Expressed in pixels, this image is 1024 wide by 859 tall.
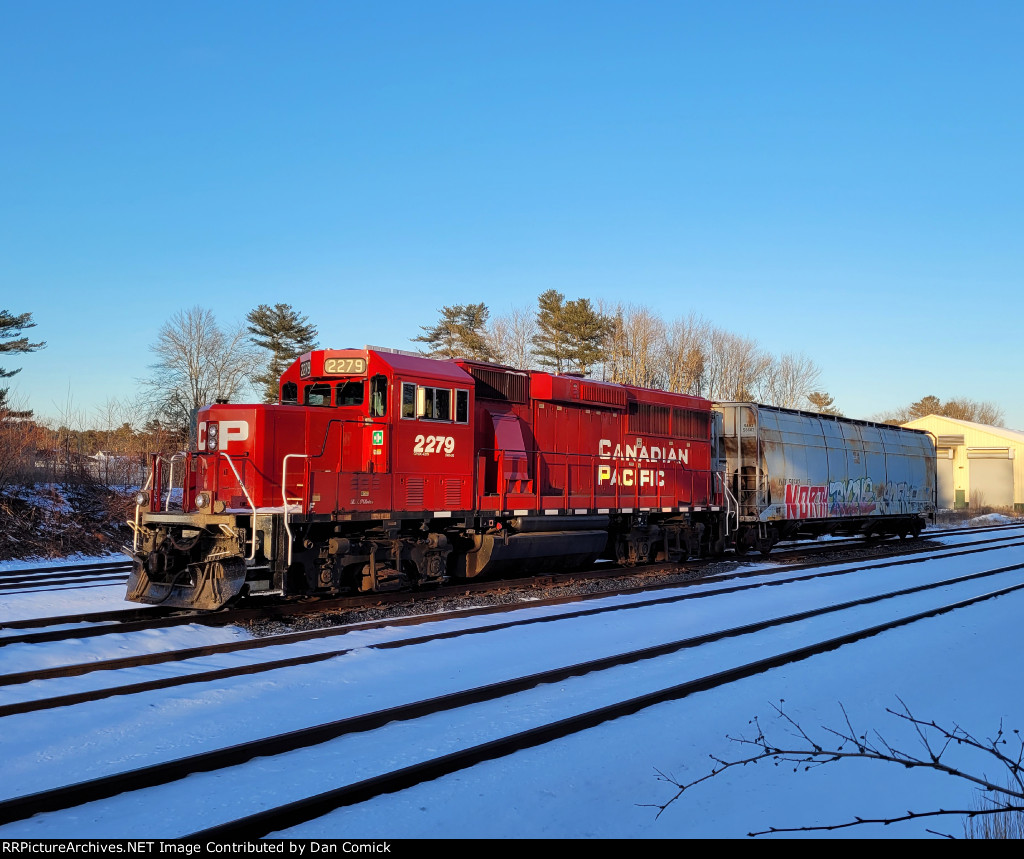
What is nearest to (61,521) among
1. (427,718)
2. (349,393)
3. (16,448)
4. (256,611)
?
(16,448)

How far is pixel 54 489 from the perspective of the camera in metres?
21.9

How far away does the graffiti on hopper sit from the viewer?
67.8ft

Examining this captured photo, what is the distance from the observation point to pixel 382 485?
38.1 feet

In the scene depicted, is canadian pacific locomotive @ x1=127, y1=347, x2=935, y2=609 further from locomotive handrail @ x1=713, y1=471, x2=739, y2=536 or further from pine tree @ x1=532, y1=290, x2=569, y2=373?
pine tree @ x1=532, y1=290, x2=569, y2=373

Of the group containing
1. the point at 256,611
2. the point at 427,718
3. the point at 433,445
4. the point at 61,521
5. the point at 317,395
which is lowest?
the point at 427,718

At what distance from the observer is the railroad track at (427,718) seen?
14.4ft

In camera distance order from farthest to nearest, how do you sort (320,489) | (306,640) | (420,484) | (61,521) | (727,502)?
1. (61,521)
2. (727,502)
3. (420,484)
4. (320,489)
5. (306,640)

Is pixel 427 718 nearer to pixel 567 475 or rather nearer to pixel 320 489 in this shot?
pixel 320 489

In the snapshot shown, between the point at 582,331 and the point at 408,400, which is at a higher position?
the point at 582,331

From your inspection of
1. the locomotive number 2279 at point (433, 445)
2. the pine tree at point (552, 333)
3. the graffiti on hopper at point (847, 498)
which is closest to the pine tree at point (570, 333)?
the pine tree at point (552, 333)

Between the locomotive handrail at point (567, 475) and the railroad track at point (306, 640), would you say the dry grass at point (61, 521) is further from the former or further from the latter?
the railroad track at point (306, 640)

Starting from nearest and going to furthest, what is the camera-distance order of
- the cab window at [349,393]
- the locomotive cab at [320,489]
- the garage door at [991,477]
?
the locomotive cab at [320,489] → the cab window at [349,393] → the garage door at [991,477]

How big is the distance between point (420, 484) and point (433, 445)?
2.05 feet

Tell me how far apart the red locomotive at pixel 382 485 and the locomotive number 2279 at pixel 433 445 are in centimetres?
2
